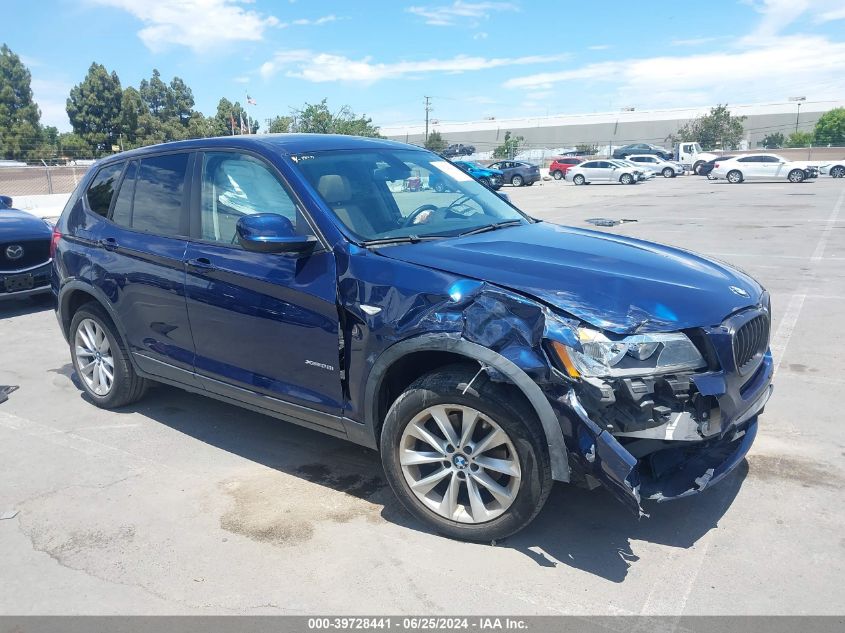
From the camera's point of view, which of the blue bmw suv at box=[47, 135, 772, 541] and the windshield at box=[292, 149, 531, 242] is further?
the windshield at box=[292, 149, 531, 242]

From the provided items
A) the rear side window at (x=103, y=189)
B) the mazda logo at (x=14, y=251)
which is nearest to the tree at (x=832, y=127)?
the mazda logo at (x=14, y=251)

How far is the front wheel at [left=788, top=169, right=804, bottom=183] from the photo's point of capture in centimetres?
3606

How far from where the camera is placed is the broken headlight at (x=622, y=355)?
3008mm

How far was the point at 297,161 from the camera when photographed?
13.5 feet

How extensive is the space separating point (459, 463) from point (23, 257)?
7.39 meters

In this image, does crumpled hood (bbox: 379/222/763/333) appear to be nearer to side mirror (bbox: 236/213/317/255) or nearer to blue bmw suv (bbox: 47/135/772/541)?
blue bmw suv (bbox: 47/135/772/541)

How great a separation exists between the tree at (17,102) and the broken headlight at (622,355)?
69.3 meters

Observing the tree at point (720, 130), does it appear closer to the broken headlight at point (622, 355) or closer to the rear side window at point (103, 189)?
the rear side window at point (103, 189)

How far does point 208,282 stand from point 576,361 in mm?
2322

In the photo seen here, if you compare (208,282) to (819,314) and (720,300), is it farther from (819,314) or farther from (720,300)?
(819,314)

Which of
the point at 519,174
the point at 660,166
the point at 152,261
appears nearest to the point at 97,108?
the point at 519,174

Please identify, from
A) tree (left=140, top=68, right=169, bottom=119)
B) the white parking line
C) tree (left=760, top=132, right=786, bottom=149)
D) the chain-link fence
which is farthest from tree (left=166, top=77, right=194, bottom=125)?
the white parking line

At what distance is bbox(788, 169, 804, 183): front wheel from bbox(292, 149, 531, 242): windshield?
120ft

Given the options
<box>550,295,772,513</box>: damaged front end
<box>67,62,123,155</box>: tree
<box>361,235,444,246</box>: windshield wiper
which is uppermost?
<box>67,62,123,155</box>: tree
